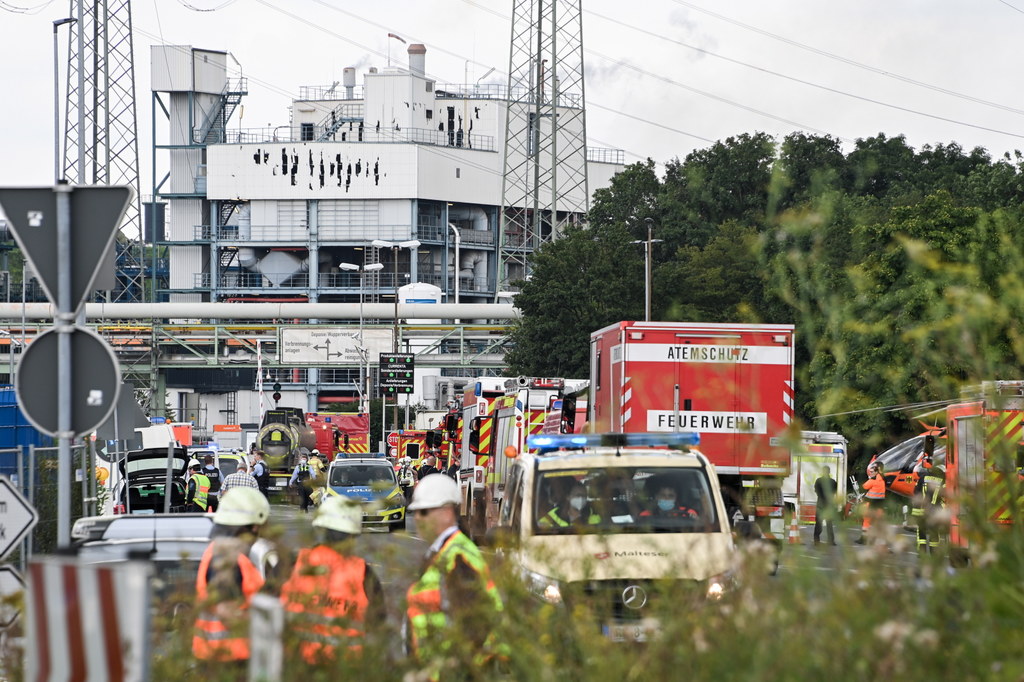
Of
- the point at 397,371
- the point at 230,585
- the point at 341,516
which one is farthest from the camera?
the point at 397,371

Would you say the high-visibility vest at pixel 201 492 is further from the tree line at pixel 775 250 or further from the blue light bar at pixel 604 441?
the blue light bar at pixel 604 441

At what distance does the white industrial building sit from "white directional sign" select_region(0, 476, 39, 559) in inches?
4098

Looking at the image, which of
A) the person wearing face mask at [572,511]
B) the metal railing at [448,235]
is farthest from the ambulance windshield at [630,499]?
the metal railing at [448,235]

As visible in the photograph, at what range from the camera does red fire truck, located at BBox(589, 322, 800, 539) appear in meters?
20.5

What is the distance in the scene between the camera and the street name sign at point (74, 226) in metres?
8.18

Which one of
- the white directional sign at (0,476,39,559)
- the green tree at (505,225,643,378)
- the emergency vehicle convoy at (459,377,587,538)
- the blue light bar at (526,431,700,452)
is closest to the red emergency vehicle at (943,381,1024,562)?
the blue light bar at (526,431,700,452)

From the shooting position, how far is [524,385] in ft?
→ 80.7

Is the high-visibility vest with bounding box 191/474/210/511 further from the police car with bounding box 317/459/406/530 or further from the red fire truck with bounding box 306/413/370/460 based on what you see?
the red fire truck with bounding box 306/413/370/460

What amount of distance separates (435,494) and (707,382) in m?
13.6

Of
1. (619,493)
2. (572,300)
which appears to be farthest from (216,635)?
(572,300)

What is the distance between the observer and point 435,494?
7355 millimetres

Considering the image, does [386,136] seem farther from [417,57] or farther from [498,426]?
[498,426]

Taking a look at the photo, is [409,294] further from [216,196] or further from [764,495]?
[764,495]

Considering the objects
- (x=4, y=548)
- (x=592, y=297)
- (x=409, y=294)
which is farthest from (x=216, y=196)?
(x=4, y=548)
